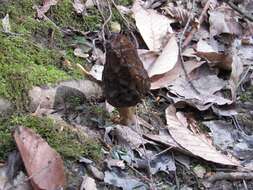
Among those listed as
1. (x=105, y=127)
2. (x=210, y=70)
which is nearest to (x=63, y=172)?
(x=105, y=127)

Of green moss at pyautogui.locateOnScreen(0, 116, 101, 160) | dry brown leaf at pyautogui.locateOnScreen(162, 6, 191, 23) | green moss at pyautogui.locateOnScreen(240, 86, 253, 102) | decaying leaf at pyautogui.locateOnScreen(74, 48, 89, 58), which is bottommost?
green moss at pyautogui.locateOnScreen(240, 86, 253, 102)

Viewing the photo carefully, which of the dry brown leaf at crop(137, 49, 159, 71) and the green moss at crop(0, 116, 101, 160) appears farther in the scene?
the dry brown leaf at crop(137, 49, 159, 71)

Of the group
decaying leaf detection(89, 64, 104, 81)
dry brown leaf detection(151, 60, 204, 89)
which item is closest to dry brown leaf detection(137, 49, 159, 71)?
dry brown leaf detection(151, 60, 204, 89)

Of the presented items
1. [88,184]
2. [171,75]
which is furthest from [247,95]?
[88,184]

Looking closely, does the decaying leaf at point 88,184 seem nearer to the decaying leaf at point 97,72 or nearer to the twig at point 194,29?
the decaying leaf at point 97,72

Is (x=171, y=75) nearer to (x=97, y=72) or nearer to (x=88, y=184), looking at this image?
(x=97, y=72)

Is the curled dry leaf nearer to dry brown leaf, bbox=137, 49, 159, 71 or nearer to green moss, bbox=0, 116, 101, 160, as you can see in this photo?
dry brown leaf, bbox=137, 49, 159, 71

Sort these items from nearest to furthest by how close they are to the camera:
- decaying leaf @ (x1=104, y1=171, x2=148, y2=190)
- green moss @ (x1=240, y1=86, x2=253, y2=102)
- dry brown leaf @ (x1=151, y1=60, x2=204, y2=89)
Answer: decaying leaf @ (x1=104, y1=171, x2=148, y2=190) → dry brown leaf @ (x1=151, y1=60, x2=204, y2=89) → green moss @ (x1=240, y1=86, x2=253, y2=102)

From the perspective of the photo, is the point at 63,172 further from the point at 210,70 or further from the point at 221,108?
the point at 210,70
